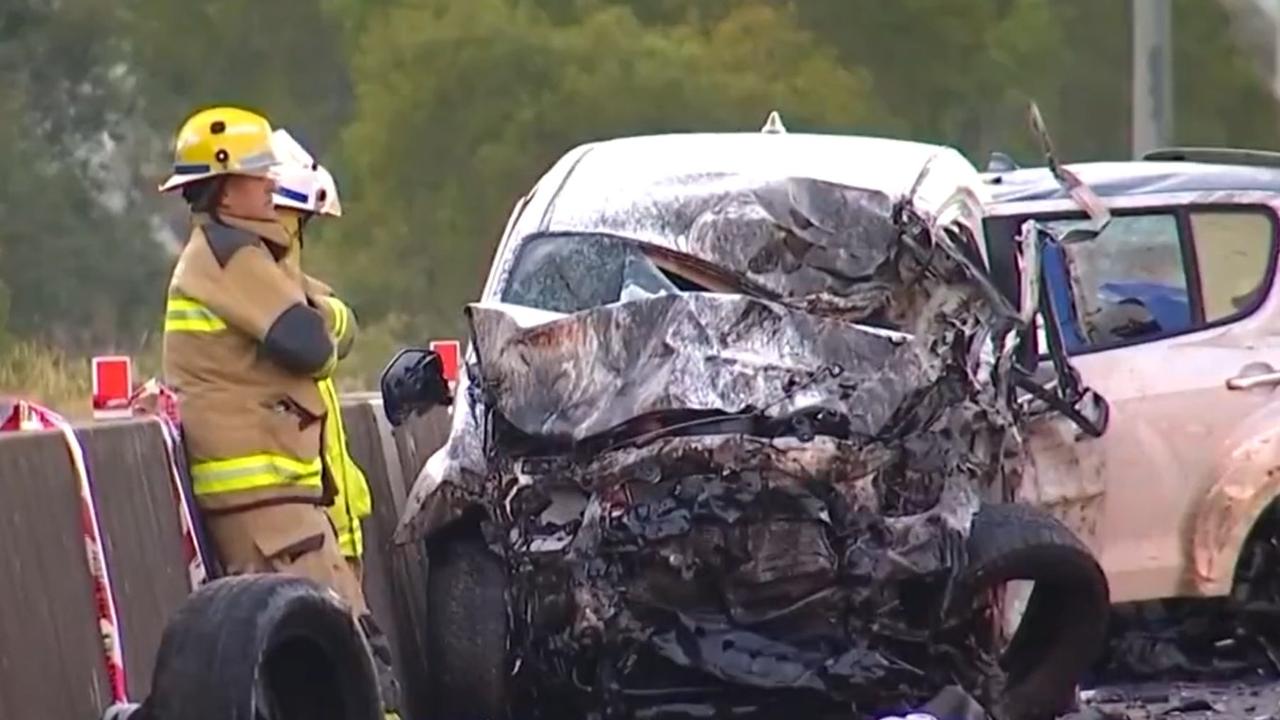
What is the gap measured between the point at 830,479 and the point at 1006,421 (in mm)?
1108

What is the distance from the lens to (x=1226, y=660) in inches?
438

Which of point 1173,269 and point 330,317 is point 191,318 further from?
point 1173,269

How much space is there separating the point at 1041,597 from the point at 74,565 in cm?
367

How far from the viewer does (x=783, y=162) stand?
31.2ft

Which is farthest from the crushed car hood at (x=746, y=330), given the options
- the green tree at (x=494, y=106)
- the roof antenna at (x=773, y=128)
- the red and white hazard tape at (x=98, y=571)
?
the green tree at (x=494, y=106)

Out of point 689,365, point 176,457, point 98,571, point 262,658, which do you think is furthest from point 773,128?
point 262,658

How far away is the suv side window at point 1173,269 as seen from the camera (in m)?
10.9

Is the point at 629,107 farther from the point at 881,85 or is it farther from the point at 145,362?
the point at 145,362

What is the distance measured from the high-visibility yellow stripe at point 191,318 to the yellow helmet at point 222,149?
31 centimetres

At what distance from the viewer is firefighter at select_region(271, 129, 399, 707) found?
7.46 meters

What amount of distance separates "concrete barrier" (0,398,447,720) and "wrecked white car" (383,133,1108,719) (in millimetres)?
1397

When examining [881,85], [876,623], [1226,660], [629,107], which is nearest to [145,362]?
[629,107]

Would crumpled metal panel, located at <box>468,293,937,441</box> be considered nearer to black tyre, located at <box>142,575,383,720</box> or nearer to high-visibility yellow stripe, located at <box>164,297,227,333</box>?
high-visibility yellow stripe, located at <box>164,297,227,333</box>

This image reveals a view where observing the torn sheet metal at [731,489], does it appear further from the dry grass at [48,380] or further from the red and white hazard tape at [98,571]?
the dry grass at [48,380]
